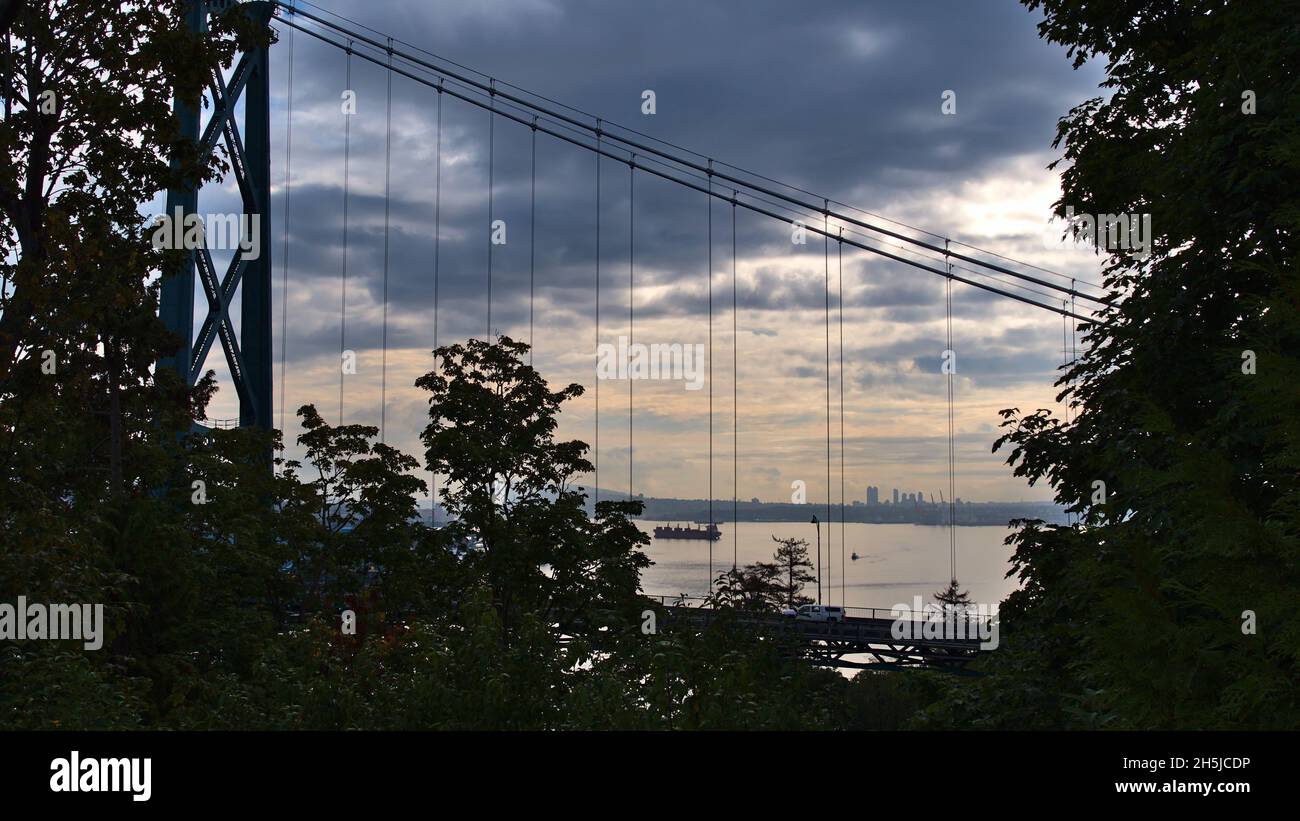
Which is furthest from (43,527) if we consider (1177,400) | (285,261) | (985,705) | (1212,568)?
(285,261)

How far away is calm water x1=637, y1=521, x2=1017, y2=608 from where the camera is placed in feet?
258

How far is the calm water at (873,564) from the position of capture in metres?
78.7

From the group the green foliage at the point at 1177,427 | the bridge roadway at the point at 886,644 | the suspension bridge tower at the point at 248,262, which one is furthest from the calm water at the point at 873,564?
the green foliage at the point at 1177,427

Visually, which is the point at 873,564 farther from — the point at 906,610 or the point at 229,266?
the point at 229,266

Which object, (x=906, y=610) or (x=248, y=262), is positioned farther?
(x=906, y=610)

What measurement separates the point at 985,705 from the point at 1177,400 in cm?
316

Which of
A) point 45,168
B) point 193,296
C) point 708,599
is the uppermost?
point 193,296

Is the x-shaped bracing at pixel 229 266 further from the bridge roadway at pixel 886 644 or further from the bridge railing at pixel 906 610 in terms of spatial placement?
the bridge roadway at pixel 886 644

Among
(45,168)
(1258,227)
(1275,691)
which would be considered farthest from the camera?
(45,168)

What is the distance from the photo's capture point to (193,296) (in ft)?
77.1

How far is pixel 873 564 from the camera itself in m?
121

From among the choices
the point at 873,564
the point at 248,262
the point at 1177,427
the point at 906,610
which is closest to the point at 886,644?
the point at 906,610

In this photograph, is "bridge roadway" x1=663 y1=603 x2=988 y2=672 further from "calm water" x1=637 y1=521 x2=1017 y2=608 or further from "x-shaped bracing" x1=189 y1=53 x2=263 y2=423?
"x-shaped bracing" x1=189 y1=53 x2=263 y2=423
